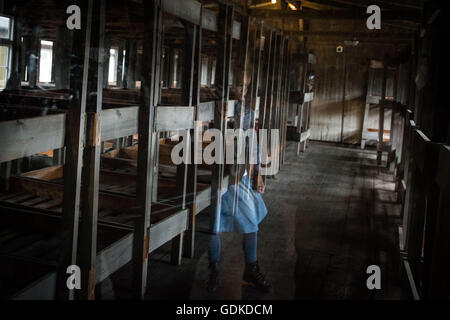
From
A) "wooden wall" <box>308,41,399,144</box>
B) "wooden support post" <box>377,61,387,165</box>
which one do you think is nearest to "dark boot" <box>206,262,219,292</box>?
"wooden support post" <box>377,61,387,165</box>

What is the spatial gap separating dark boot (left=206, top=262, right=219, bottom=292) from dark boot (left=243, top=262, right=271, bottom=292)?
30 centimetres

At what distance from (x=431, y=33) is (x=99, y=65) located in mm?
2701

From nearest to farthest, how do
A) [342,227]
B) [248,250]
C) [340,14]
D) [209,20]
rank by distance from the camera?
1. [248,250]
2. [209,20]
3. [342,227]
4. [340,14]

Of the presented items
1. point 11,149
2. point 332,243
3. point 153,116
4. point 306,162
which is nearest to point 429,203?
point 153,116

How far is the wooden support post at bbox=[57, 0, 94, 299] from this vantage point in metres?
2.89

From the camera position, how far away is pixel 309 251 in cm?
566

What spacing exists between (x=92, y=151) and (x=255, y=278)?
222 cm

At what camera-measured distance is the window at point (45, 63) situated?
39.3ft

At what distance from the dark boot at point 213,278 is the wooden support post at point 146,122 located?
732mm


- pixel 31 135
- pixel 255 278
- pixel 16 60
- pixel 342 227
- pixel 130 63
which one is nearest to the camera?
pixel 31 135

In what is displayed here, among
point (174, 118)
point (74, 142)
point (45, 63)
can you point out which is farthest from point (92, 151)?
point (45, 63)

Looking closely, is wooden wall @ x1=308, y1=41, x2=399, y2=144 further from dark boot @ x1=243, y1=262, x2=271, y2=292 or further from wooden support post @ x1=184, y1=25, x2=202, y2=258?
dark boot @ x1=243, y1=262, x2=271, y2=292

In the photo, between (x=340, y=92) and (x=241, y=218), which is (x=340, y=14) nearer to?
(x=241, y=218)

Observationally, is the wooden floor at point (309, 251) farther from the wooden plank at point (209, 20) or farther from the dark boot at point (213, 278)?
the wooden plank at point (209, 20)
